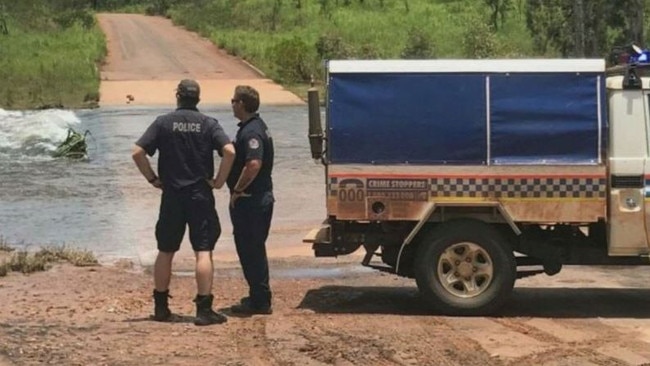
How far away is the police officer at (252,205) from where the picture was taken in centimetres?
878

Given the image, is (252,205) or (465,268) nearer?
(252,205)

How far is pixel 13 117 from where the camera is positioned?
23.8 m

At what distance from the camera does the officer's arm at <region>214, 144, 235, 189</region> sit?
832 cm

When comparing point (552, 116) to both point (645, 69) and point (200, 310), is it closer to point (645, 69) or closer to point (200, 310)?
point (645, 69)

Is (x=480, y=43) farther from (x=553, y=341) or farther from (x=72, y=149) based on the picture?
(x=553, y=341)

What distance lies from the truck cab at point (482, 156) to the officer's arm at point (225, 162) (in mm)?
900

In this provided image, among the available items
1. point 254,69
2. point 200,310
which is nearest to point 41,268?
point 200,310

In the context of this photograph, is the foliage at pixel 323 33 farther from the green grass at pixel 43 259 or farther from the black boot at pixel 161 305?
→ the black boot at pixel 161 305

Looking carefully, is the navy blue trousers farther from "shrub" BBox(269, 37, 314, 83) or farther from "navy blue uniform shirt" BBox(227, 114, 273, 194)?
"shrub" BBox(269, 37, 314, 83)

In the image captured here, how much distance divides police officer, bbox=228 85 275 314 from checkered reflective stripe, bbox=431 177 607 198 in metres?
1.39

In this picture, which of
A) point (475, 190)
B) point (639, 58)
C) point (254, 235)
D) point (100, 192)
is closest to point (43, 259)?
point (254, 235)

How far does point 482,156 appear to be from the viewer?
8.83m

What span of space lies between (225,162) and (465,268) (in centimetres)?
220

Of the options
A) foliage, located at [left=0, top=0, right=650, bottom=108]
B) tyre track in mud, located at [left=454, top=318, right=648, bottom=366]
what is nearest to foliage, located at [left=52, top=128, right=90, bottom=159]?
foliage, located at [left=0, top=0, right=650, bottom=108]
